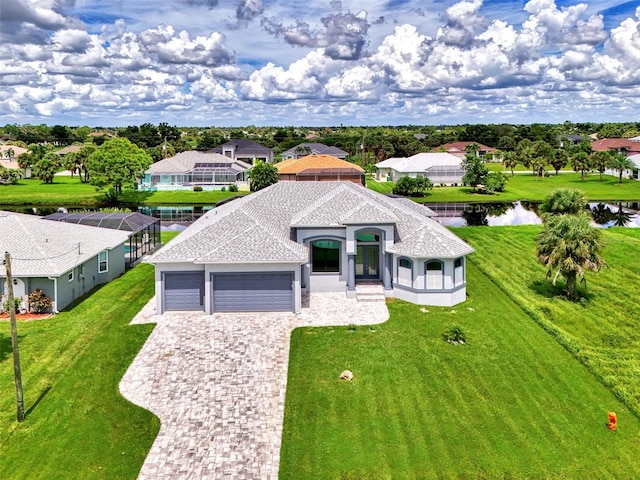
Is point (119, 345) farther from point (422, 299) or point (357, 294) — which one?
point (422, 299)

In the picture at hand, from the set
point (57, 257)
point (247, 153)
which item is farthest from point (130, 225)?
point (247, 153)

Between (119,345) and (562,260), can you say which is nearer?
(119,345)

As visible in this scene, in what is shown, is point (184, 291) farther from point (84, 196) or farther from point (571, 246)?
point (84, 196)

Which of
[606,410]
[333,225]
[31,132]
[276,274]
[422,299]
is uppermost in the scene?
[31,132]

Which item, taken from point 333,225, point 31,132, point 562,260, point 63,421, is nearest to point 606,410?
point 562,260

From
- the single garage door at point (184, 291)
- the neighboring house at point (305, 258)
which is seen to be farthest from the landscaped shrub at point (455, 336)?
the single garage door at point (184, 291)
